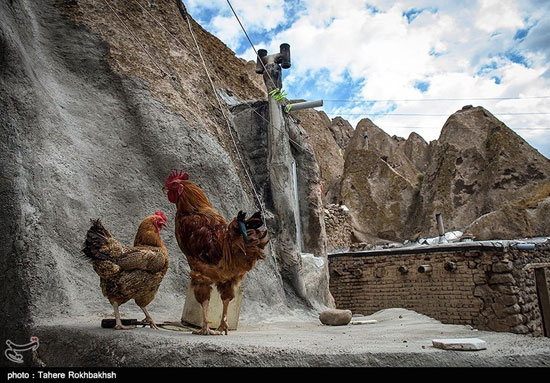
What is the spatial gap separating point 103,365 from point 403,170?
2937 cm

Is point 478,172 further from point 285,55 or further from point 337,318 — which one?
point 337,318

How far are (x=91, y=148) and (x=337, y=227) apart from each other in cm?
1185

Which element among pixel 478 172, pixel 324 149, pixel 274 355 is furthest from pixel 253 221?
pixel 324 149

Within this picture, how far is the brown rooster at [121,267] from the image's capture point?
3189mm

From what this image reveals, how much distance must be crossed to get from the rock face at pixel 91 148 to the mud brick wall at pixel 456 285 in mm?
5125

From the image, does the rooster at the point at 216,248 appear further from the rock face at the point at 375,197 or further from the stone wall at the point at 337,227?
the rock face at the point at 375,197

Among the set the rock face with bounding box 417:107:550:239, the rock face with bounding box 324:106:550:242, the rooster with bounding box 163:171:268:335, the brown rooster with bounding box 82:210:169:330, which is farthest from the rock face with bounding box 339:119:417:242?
the brown rooster with bounding box 82:210:169:330

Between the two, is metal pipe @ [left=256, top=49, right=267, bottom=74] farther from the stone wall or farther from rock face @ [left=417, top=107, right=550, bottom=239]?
rock face @ [left=417, top=107, right=550, bottom=239]

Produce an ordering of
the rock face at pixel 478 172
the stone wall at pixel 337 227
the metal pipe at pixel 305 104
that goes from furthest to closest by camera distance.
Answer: the rock face at pixel 478 172, the stone wall at pixel 337 227, the metal pipe at pixel 305 104

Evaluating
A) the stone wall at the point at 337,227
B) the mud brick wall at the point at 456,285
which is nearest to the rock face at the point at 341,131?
the stone wall at the point at 337,227

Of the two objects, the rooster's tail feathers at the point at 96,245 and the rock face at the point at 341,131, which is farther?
the rock face at the point at 341,131

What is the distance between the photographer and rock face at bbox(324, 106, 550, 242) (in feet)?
66.6

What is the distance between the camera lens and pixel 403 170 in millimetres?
29594
